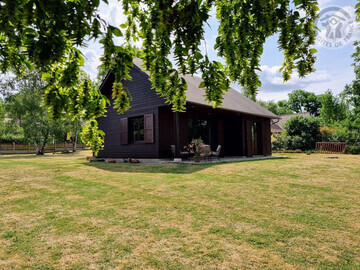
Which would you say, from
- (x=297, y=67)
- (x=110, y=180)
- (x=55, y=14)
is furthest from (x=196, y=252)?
(x=110, y=180)

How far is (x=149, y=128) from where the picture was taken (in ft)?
41.6

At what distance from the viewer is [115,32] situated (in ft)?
5.48

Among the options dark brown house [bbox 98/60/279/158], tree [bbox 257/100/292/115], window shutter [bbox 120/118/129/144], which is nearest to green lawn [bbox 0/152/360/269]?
dark brown house [bbox 98/60/279/158]

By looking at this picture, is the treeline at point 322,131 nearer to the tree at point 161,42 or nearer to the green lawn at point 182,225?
the green lawn at point 182,225

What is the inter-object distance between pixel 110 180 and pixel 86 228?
12.9ft

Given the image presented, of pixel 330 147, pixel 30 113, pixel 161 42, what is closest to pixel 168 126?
pixel 161 42

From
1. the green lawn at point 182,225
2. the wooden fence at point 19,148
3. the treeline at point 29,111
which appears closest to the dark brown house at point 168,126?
the green lawn at point 182,225

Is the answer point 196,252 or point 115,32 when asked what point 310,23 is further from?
point 196,252

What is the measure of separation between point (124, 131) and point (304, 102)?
2594 inches

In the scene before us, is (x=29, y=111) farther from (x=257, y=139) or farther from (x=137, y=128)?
(x=257, y=139)

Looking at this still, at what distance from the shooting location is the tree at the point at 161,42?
154 centimetres

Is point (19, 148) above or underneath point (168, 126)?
underneath

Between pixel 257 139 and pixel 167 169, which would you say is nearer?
pixel 167 169

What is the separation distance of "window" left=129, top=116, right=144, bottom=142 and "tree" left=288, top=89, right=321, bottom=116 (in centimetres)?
6442
